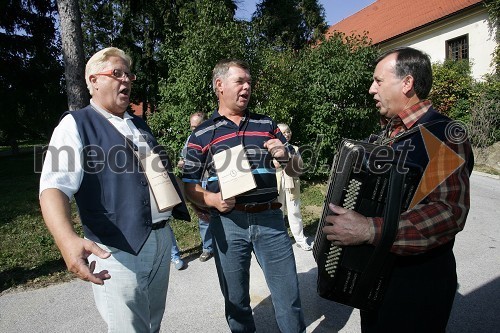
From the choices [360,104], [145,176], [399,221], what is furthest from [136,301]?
[360,104]

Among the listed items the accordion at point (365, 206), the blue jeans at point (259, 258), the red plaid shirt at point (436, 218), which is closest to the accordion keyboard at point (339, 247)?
the accordion at point (365, 206)

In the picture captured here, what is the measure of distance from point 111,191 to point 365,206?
1318 mm

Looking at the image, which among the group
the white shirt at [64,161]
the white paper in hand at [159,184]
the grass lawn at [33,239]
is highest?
the white shirt at [64,161]

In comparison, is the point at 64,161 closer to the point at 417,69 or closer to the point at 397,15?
the point at 417,69

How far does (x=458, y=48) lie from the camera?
19.2m

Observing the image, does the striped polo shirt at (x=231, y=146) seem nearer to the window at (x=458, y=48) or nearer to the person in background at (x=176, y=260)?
the person in background at (x=176, y=260)

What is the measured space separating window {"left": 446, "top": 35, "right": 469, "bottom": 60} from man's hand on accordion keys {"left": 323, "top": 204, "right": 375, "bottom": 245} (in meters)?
20.9

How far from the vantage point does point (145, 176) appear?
78.4 inches

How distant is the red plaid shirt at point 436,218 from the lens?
152 cm

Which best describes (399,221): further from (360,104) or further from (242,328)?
(360,104)

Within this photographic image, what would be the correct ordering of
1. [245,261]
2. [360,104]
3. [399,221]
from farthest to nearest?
[360,104] < [245,261] < [399,221]

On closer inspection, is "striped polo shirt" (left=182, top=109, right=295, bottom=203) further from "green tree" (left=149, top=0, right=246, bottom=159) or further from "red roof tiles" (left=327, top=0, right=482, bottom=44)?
"red roof tiles" (left=327, top=0, right=482, bottom=44)

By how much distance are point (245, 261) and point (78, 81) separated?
571 centimetres

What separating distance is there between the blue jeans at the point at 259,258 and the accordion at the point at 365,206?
0.79 m
